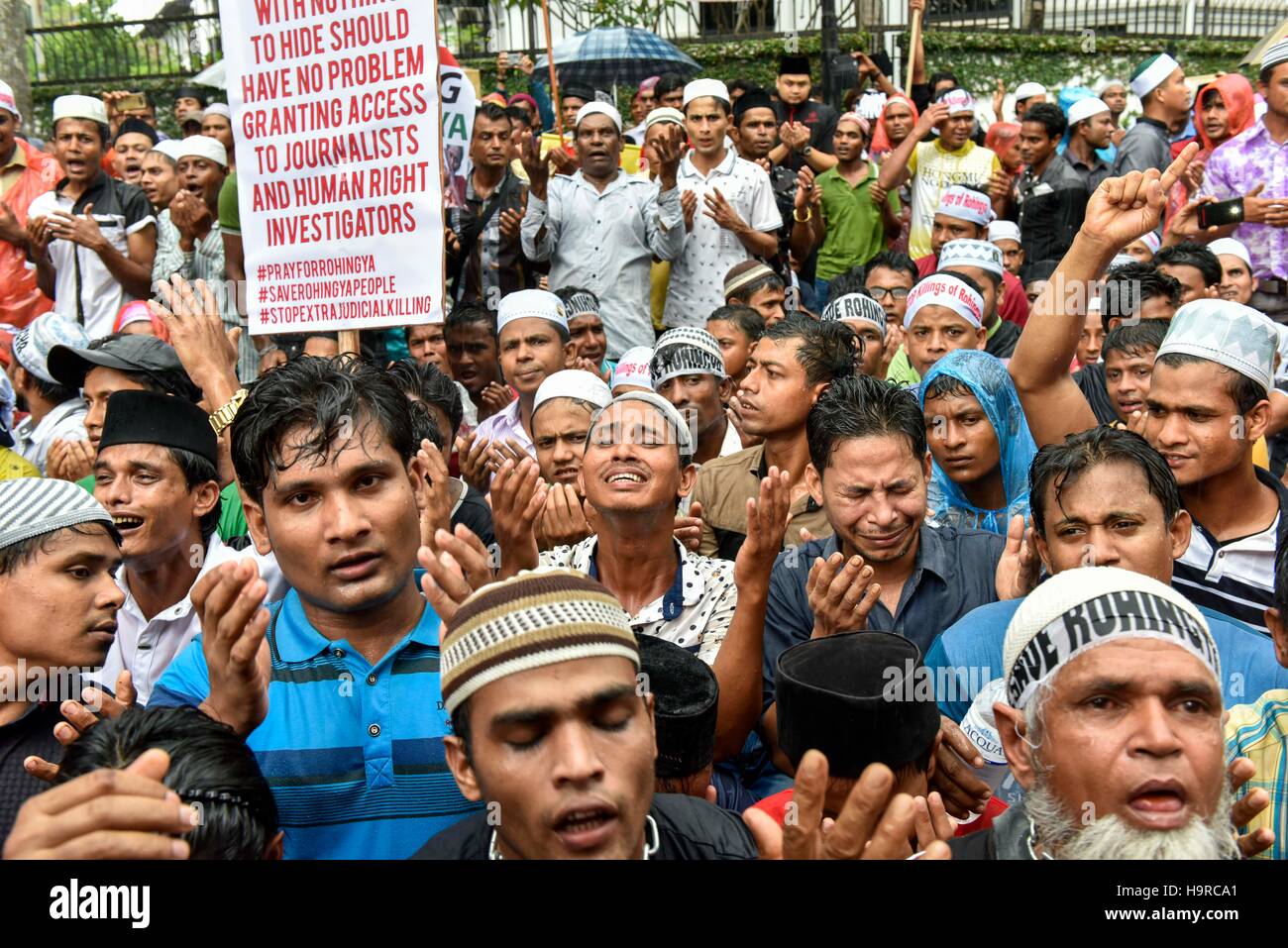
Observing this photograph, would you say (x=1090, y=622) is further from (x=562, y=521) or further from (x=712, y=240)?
(x=712, y=240)

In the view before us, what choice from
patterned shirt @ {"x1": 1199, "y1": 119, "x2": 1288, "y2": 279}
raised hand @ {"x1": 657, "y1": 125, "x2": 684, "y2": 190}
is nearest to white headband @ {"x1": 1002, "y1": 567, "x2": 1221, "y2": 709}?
patterned shirt @ {"x1": 1199, "y1": 119, "x2": 1288, "y2": 279}

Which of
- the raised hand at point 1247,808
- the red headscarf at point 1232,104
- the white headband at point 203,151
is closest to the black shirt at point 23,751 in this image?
the raised hand at point 1247,808

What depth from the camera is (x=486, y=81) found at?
17.6 m

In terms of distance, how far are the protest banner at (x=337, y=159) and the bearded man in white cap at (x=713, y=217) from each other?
3.79 metres

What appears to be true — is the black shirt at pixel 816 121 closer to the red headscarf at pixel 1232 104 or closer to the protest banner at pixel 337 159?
the red headscarf at pixel 1232 104

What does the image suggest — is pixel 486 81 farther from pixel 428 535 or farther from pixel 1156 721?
pixel 1156 721

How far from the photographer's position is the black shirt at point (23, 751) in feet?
9.73

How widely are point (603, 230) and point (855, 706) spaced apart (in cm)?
594

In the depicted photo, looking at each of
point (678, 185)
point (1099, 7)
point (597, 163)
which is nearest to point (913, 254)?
point (678, 185)

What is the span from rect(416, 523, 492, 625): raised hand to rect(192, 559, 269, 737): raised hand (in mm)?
341

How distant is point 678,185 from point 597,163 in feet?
2.08

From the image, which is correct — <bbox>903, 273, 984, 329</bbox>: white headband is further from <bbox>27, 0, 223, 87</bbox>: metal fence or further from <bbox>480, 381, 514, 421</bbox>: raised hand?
<bbox>27, 0, 223, 87</bbox>: metal fence

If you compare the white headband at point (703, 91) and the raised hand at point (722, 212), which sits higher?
the white headband at point (703, 91)

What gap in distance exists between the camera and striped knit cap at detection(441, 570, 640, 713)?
2.29 metres
